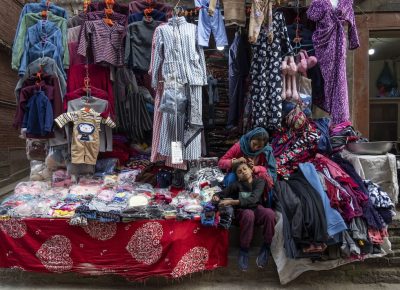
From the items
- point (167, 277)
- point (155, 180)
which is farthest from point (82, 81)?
point (167, 277)

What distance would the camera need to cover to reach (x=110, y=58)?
4777 millimetres

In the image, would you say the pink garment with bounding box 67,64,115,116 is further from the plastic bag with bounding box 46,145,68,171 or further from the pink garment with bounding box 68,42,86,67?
the plastic bag with bounding box 46,145,68,171

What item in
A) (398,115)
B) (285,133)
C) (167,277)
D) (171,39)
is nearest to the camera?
(167,277)

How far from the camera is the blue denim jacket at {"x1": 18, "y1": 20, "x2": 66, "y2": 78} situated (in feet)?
15.3

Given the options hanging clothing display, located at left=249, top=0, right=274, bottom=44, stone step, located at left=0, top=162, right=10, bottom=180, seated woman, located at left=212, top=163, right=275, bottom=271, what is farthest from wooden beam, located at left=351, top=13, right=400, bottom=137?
stone step, located at left=0, top=162, right=10, bottom=180

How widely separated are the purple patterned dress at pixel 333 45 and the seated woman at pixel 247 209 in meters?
1.79

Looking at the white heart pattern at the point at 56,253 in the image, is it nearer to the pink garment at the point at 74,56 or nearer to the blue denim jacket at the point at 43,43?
the blue denim jacket at the point at 43,43

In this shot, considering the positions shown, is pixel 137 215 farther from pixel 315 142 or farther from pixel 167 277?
pixel 315 142

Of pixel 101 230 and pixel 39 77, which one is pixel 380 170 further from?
pixel 39 77

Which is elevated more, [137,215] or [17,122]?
[17,122]

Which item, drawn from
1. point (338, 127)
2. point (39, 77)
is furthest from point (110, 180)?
point (338, 127)

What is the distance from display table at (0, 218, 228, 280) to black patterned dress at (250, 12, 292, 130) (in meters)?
1.79

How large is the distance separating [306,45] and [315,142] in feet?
4.86

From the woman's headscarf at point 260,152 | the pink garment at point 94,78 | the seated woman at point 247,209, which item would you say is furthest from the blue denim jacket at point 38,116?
the woman's headscarf at point 260,152
